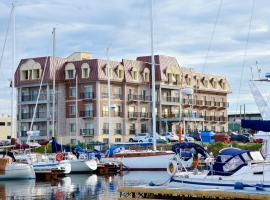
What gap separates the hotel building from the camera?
88.1 m

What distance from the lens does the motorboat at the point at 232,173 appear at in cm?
2386

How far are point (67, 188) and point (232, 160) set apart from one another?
16889 mm

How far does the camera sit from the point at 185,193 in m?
24.2

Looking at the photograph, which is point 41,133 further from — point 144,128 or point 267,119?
point 267,119

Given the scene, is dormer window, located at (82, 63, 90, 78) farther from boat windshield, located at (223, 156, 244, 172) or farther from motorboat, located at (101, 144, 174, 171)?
boat windshield, located at (223, 156, 244, 172)

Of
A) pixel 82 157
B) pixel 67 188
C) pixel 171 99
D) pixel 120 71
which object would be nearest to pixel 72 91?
pixel 120 71

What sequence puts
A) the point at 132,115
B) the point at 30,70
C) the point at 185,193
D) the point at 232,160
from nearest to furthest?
the point at 185,193
the point at 232,160
the point at 132,115
the point at 30,70

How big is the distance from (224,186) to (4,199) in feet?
47.6

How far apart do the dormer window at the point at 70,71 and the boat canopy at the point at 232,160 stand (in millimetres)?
64777

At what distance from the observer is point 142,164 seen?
56.6m

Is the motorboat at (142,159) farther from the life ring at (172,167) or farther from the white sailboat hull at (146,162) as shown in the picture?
the life ring at (172,167)

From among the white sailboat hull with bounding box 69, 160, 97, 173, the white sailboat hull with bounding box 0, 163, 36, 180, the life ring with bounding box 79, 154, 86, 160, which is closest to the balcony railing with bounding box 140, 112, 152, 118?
the life ring with bounding box 79, 154, 86, 160

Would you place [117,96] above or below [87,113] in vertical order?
above

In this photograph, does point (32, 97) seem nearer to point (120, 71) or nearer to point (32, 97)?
point (32, 97)
